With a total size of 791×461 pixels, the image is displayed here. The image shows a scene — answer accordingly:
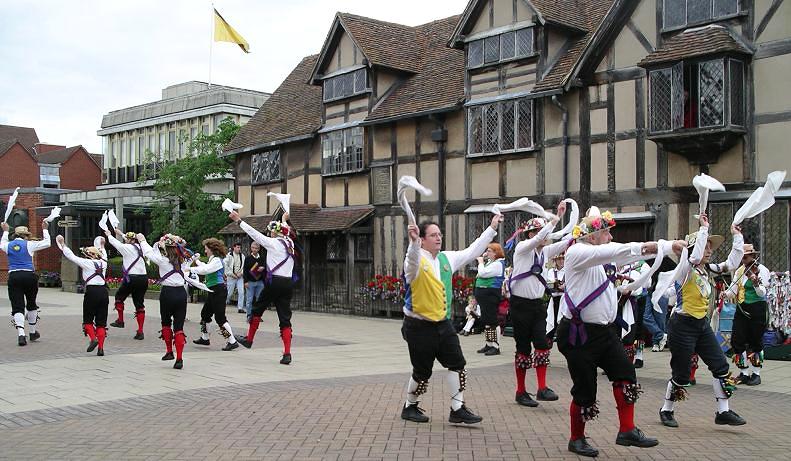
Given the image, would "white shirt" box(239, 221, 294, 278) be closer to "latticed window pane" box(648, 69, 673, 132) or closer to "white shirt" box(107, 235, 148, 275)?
"white shirt" box(107, 235, 148, 275)

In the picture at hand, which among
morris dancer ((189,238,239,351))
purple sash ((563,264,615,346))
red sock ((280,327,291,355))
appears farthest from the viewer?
morris dancer ((189,238,239,351))

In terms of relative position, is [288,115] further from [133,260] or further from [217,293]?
[217,293]

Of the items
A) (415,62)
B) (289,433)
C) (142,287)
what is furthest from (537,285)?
(415,62)

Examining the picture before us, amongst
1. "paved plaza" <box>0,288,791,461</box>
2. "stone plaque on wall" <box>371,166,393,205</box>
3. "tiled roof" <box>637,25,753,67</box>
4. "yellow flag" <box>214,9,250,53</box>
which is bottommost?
"paved plaza" <box>0,288,791,461</box>

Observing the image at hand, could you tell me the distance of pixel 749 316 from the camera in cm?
1069

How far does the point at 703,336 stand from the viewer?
26.6 feet

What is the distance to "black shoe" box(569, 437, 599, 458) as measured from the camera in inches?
266

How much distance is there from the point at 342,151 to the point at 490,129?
19.5 feet

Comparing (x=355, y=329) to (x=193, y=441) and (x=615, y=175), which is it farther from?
(x=193, y=441)

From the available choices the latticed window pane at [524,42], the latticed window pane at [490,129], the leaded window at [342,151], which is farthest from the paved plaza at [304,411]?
the leaded window at [342,151]

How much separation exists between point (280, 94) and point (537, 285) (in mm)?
22749

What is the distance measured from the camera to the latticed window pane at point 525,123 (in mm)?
19484

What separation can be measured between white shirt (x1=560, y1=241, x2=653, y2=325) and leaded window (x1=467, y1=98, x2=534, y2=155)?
501 inches

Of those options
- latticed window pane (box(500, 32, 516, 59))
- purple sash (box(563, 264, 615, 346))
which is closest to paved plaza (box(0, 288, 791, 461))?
purple sash (box(563, 264, 615, 346))
